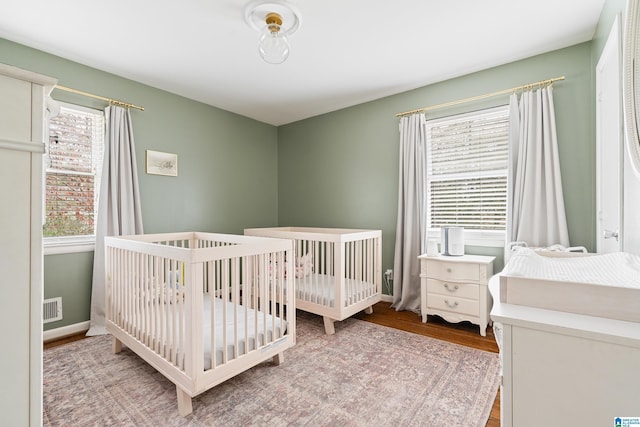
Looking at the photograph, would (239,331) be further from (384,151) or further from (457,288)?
(384,151)

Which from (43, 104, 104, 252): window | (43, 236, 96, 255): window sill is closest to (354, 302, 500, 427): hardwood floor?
(43, 236, 96, 255): window sill

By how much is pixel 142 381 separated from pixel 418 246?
2.53m

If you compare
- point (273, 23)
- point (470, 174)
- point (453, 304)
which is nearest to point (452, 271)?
point (453, 304)

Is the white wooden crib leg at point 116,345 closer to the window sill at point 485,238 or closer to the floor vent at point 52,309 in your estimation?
the floor vent at point 52,309

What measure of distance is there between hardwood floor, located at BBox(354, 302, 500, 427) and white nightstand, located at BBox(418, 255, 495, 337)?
0.08 meters

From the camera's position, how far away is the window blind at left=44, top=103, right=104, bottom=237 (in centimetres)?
245

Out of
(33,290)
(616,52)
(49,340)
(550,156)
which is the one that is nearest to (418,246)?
(550,156)

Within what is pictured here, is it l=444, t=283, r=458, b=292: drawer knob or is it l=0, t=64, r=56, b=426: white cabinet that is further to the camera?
l=444, t=283, r=458, b=292: drawer knob

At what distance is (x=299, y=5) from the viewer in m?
1.86

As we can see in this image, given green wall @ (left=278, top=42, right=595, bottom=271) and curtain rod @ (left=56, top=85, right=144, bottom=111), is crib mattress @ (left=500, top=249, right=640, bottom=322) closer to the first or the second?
green wall @ (left=278, top=42, right=595, bottom=271)

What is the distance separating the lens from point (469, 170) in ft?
9.35

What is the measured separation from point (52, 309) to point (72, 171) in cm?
117

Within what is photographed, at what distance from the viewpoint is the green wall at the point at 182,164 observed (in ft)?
8.16

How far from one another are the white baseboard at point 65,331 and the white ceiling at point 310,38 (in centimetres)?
228
